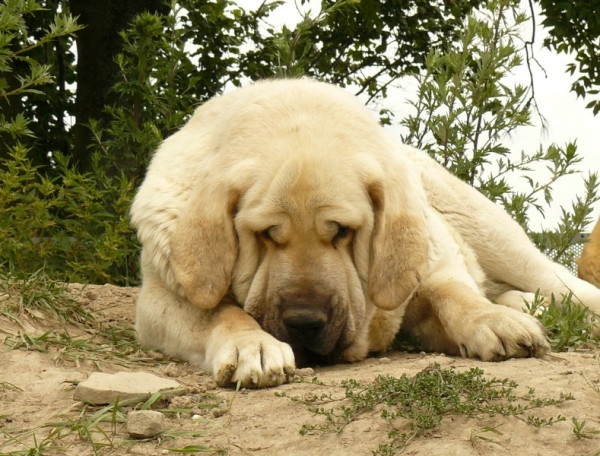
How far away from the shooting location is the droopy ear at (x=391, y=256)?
4051 millimetres

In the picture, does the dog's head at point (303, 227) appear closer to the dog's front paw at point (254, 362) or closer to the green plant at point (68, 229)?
the dog's front paw at point (254, 362)

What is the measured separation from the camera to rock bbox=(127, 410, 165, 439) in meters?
2.87

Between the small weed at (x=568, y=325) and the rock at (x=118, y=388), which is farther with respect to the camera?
the small weed at (x=568, y=325)

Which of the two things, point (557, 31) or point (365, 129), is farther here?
point (557, 31)

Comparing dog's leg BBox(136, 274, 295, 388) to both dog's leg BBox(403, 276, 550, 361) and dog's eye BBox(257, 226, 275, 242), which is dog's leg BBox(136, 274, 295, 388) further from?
dog's leg BBox(403, 276, 550, 361)

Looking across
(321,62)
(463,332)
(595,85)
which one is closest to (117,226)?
(463,332)

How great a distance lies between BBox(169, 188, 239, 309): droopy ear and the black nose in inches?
15.6

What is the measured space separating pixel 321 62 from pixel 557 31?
8.62ft

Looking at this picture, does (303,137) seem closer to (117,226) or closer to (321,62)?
(117,226)

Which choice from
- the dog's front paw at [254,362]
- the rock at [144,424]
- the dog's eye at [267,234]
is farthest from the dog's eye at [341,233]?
the rock at [144,424]

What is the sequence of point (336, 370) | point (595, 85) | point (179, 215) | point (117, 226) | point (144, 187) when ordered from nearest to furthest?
point (336, 370)
point (179, 215)
point (144, 187)
point (117, 226)
point (595, 85)

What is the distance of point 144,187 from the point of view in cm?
446

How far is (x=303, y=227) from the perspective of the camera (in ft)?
12.4

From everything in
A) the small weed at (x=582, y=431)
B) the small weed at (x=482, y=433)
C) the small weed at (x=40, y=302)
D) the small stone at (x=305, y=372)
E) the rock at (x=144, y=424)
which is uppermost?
the small weed at (x=582, y=431)
